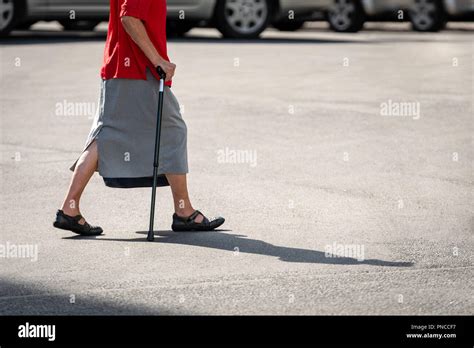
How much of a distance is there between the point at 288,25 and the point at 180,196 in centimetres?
1558

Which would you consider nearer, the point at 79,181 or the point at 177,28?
the point at 79,181

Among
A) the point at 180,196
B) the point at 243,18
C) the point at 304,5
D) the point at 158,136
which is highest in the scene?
the point at 158,136

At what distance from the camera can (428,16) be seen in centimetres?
2344

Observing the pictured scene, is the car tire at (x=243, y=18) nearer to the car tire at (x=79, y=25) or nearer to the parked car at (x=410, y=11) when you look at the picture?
the parked car at (x=410, y=11)

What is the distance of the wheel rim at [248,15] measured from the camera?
1981 cm

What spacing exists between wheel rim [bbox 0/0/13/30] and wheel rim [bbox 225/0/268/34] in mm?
3431

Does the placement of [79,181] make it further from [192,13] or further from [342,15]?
[342,15]

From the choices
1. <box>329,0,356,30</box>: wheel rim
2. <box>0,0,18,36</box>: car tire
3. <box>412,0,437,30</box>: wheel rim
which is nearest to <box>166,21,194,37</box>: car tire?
<box>0,0,18,36</box>: car tire

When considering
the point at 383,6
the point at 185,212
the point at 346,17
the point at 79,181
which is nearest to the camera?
the point at 79,181

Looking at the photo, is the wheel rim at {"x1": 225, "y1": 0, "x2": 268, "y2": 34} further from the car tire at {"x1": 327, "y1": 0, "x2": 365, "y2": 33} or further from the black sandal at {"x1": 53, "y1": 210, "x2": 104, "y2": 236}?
the black sandal at {"x1": 53, "y1": 210, "x2": 104, "y2": 236}

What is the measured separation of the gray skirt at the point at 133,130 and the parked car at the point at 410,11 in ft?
50.2

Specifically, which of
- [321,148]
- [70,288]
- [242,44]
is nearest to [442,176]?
[321,148]

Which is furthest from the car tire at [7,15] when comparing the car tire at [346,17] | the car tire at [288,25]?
the car tire at [346,17]

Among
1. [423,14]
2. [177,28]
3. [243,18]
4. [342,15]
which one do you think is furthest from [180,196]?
[423,14]
